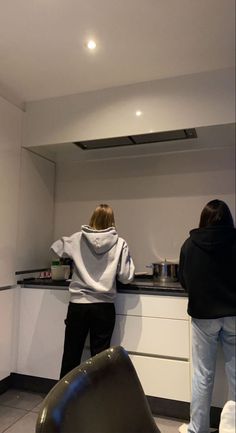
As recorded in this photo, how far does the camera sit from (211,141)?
7.83ft

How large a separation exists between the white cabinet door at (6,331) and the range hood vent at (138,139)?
4.06 ft

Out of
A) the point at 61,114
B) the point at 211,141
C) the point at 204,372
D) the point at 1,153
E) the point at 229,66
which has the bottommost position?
the point at 204,372

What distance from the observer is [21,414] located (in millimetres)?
1924

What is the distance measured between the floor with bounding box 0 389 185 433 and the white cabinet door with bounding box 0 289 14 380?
16cm

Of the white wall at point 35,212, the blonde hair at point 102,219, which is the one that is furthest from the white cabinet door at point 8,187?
the blonde hair at point 102,219

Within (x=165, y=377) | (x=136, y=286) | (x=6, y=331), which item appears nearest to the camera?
(x=165, y=377)

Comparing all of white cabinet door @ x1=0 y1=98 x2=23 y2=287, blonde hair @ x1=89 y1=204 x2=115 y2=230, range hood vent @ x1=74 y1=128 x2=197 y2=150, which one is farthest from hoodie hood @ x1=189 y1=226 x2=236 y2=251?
white cabinet door @ x1=0 y1=98 x2=23 y2=287

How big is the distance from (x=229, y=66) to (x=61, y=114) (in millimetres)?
1220

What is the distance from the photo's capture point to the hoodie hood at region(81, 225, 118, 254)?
194cm

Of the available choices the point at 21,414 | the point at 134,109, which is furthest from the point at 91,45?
the point at 21,414

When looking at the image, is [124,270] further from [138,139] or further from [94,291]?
[138,139]

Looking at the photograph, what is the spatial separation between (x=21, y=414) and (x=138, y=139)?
1.97m

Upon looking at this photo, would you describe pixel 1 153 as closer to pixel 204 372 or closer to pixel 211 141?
pixel 211 141

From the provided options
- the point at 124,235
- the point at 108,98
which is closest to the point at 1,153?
the point at 108,98
